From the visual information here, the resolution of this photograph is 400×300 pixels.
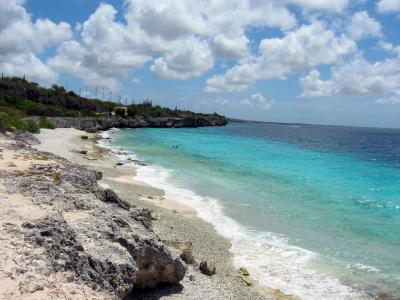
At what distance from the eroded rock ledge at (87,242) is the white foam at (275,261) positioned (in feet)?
13.6

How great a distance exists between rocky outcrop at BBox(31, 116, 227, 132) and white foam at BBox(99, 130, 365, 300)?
6101 centimetres

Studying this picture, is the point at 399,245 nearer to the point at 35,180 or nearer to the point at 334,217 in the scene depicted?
the point at 334,217

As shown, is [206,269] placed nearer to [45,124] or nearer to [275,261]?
[275,261]

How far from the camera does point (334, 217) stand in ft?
74.6

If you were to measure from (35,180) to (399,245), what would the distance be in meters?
15.3

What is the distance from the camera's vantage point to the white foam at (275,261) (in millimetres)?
13078

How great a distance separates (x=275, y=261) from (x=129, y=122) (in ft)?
357

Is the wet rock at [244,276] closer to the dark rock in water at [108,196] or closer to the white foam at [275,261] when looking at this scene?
the white foam at [275,261]

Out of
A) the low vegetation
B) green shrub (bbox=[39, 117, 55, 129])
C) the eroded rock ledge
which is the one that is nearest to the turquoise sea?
the eroded rock ledge

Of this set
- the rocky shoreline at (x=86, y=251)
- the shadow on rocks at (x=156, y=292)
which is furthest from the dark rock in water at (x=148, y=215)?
the shadow on rocks at (x=156, y=292)

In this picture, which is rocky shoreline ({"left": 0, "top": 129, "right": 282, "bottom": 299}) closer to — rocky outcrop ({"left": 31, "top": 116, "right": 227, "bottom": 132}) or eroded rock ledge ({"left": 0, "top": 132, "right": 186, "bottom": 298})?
eroded rock ledge ({"left": 0, "top": 132, "right": 186, "bottom": 298})

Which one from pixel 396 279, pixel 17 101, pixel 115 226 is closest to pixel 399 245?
pixel 396 279

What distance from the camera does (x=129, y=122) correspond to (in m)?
121

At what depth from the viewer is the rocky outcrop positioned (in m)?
80.9
